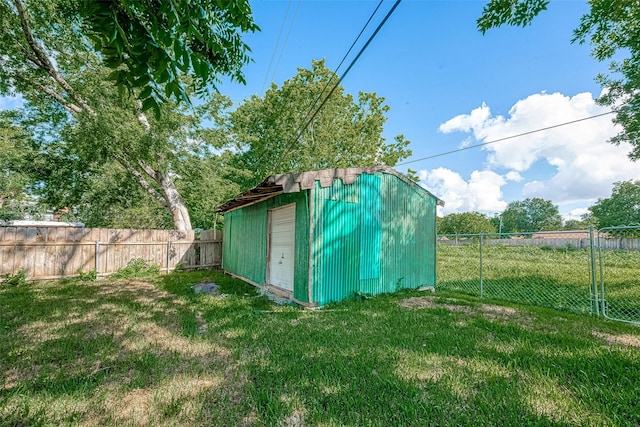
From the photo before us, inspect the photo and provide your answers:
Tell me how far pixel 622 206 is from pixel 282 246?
46.2m

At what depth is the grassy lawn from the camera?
6.48 ft

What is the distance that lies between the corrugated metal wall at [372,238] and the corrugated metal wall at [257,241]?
0.28 m

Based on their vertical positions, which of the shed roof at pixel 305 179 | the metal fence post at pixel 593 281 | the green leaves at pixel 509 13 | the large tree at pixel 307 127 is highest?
the large tree at pixel 307 127

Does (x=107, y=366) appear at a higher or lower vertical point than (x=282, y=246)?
lower

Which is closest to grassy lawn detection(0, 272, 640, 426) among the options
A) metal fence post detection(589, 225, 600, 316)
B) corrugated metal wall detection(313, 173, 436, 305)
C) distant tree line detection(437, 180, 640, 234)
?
metal fence post detection(589, 225, 600, 316)

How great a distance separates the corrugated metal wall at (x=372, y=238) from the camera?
5.20m

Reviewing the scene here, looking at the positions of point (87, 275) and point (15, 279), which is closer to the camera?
point (15, 279)

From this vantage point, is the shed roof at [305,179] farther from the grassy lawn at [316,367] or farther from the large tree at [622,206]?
the large tree at [622,206]

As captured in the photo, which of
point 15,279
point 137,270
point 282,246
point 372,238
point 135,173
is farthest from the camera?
point 135,173

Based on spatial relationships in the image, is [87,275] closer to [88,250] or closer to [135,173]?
[88,250]

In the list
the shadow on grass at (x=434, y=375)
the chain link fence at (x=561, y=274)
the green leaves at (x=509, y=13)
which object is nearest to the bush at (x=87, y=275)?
the shadow on grass at (x=434, y=375)

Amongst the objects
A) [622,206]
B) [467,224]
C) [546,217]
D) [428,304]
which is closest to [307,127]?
[428,304]

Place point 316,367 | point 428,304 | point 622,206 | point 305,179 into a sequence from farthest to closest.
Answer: point 622,206 → point 428,304 → point 305,179 → point 316,367

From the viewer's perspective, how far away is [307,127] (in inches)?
596
